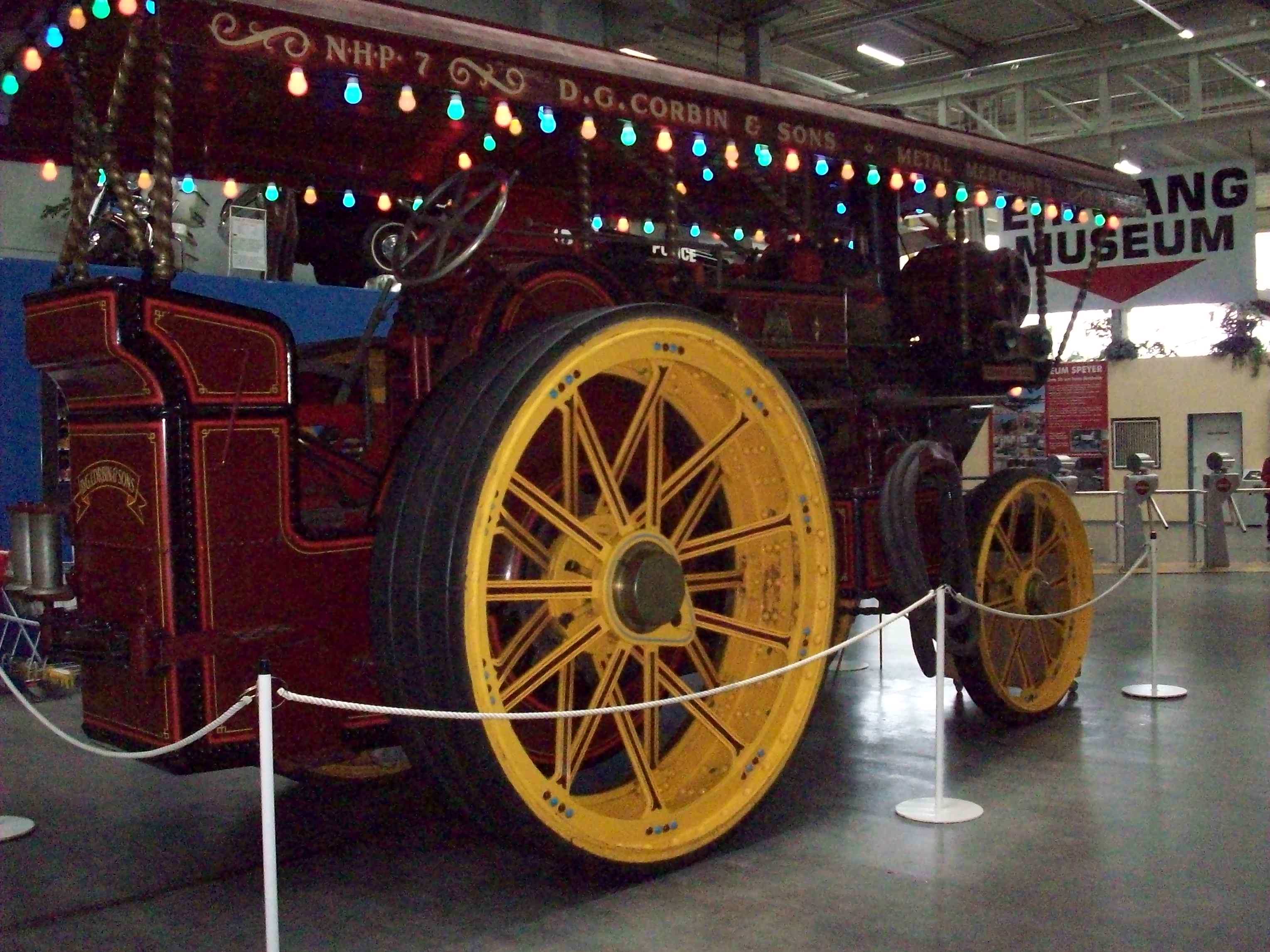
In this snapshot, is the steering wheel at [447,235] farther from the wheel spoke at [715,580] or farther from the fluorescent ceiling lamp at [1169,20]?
the fluorescent ceiling lamp at [1169,20]

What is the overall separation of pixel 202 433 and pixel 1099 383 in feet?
42.6

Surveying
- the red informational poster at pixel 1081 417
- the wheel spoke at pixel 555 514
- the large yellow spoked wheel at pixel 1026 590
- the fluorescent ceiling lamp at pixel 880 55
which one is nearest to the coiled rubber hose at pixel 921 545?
the large yellow spoked wheel at pixel 1026 590

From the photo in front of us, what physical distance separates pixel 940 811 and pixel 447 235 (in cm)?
213

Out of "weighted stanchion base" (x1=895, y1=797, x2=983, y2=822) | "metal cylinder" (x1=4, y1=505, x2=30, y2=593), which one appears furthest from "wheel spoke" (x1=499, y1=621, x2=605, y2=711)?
"weighted stanchion base" (x1=895, y1=797, x2=983, y2=822)

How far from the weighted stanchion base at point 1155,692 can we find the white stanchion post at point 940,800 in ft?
6.44

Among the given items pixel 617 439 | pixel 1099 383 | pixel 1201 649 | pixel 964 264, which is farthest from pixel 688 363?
pixel 1099 383

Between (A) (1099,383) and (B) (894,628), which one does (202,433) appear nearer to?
(B) (894,628)

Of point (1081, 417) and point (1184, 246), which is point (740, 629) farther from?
point (1081, 417)

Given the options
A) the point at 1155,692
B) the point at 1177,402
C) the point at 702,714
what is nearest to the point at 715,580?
the point at 702,714

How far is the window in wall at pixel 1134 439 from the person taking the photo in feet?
54.5

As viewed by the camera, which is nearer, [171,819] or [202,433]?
[202,433]

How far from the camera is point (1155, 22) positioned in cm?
1162

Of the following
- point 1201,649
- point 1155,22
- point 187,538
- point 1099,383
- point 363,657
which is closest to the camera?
point 187,538

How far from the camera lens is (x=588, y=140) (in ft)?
11.4
